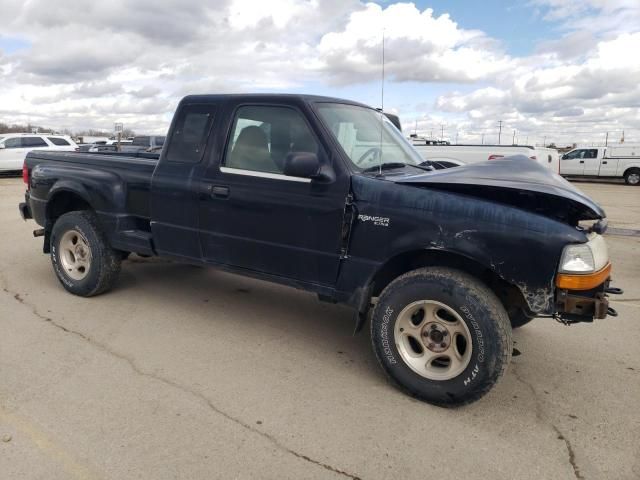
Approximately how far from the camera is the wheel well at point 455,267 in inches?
131

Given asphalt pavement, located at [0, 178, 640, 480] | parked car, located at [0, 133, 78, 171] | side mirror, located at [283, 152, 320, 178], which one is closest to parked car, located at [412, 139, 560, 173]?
asphalt pavement, located at [0, 178, 640, 480]

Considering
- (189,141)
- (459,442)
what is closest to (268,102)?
(189,141)

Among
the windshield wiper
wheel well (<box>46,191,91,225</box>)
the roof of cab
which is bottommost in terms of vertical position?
wheel well (<box>46,191,91,225</box>)

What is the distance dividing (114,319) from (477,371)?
3180mm

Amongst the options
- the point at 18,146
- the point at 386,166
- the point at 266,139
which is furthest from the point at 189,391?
the point at 18,146

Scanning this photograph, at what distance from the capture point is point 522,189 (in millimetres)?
2957

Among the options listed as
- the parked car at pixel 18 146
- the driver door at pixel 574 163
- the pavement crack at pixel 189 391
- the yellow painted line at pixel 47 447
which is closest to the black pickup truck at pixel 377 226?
the pavement crack at pixel 189 391

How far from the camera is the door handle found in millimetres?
3949

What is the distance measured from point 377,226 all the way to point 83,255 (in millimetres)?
3320

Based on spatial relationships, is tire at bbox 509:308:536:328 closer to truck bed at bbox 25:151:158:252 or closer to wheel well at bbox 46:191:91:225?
truck bed at bbox 25:151:158:252

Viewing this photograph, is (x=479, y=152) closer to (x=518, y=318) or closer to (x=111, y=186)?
(x=518, y=318)

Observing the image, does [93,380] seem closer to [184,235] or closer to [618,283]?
[184,235]

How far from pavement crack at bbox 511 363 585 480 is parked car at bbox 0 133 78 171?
68.4 ft

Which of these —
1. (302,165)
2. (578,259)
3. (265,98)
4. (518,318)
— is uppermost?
(265,98)
